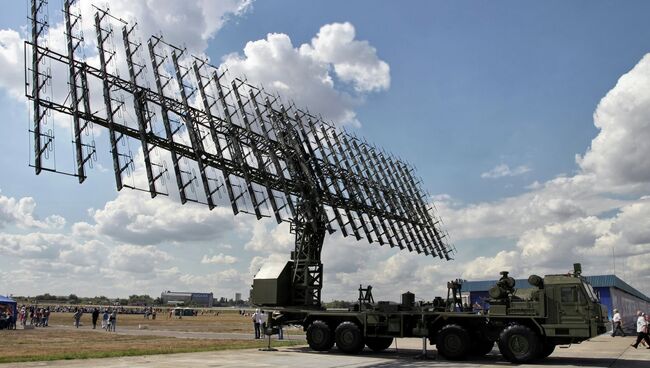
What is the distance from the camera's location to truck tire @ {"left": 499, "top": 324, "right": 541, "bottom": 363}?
17.6m

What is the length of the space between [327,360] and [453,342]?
180 inches

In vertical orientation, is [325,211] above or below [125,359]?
above

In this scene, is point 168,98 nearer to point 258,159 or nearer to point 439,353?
point 258,159

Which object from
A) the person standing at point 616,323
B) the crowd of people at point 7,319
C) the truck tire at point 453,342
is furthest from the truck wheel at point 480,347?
the crowd of people at point 7,319

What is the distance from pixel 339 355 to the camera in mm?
20578

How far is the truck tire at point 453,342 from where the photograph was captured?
1902cm

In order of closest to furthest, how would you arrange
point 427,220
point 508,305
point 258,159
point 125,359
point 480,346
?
point 125,359
point 508,305
point 480,346
point 258,159
point 427,220

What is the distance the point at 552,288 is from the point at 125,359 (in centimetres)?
1423

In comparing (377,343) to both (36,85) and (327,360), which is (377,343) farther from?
(36,85)

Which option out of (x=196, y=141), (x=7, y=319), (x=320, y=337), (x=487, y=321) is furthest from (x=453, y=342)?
(x=7, y=319)

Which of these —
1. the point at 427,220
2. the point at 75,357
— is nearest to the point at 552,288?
the point at 75,357

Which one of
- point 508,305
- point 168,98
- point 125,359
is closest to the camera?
point 125,359

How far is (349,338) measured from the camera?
21312 mm

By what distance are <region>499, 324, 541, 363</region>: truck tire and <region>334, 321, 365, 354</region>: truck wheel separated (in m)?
5.55
